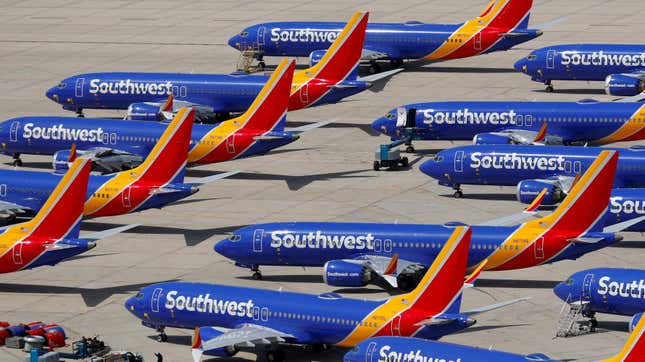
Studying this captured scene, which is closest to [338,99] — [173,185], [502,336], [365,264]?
[173,185]

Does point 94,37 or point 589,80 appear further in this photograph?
point 94,37

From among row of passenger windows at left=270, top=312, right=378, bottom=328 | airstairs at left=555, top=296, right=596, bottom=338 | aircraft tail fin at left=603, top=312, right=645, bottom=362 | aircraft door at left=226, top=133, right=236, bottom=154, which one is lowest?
airstairs at left=555, top=296, right=596, bottom=338

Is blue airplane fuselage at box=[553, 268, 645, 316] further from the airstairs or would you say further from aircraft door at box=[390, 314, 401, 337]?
aircraft door at box=[390, 314, 401, 337]

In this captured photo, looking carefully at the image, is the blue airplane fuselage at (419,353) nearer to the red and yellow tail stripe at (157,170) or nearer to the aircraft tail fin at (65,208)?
the aircraft tail fin at (65,208)

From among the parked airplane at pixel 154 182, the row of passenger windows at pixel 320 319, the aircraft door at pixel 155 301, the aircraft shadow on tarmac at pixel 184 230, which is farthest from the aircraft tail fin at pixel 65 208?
the row of passenger windows at pixel 320 319

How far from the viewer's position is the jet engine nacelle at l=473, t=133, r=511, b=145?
140 m

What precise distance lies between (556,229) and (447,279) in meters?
17.0

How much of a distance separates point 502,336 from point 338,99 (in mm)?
51995

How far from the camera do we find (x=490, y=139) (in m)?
140

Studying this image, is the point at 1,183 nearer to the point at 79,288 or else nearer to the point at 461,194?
the point at 79,288

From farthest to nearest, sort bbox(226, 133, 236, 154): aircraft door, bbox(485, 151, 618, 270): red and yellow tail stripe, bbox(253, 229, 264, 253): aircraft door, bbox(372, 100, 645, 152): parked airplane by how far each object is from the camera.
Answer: bbox(372, 100, 645, 152): parked airplane
bbox(226, 133, 236, 154): aircraft door
bbox(253, 229, 264, 253): aircraft door
bbox(485, 151, 618, 270): red and yellow tail stripe

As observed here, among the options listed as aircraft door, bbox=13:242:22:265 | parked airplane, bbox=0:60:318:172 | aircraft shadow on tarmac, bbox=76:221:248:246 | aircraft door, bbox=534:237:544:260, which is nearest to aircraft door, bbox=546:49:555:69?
parked airplane, bbox=0:60:318:172

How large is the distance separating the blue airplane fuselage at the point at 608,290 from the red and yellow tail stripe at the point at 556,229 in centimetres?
446

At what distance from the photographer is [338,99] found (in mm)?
150875
